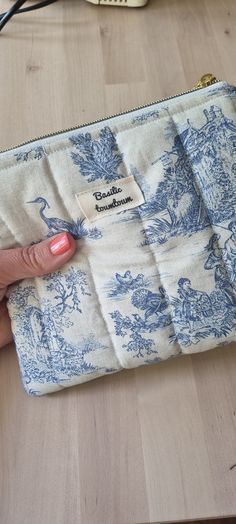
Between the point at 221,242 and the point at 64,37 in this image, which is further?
the point at 64,37

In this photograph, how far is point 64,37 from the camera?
758mm

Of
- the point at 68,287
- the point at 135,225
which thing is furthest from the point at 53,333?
the point at 135,225

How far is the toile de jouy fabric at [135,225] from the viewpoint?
498mm

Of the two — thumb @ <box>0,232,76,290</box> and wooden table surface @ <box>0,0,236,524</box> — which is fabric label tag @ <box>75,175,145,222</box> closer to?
thumb @ <box>0,232,76,290</box>

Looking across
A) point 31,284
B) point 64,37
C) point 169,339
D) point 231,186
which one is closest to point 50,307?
point 31,284

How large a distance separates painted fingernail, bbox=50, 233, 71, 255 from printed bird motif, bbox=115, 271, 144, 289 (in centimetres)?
7

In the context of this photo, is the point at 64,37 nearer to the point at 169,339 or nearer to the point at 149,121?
the point at 149,121

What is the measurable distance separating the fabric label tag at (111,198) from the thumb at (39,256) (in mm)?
42

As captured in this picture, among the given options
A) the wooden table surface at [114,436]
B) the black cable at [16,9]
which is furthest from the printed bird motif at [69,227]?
the black cable at [16,9]

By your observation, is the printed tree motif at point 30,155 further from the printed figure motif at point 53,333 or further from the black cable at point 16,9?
the black cable at point 16,9

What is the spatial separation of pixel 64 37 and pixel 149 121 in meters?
0.36

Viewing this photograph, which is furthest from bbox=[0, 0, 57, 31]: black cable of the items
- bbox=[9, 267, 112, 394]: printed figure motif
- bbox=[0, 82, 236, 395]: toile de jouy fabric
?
bbox=[9, 267, 112, 394]: printed figure motif

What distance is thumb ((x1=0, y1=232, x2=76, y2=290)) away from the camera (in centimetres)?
51

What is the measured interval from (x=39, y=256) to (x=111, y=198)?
0.34 ft
